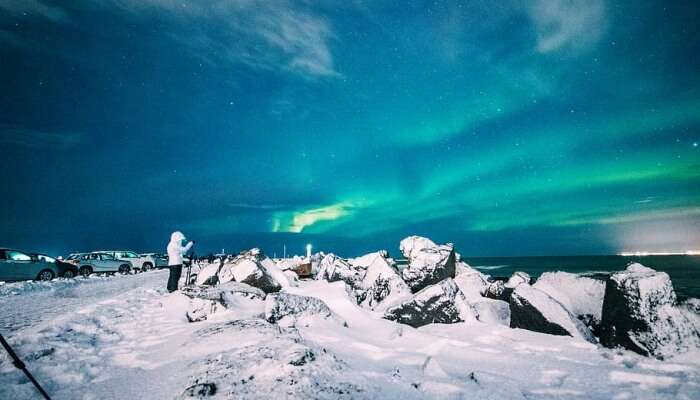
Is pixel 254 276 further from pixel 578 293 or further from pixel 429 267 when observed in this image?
pixel 578 293

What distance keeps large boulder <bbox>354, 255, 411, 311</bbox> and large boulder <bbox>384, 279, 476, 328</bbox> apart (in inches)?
31.7

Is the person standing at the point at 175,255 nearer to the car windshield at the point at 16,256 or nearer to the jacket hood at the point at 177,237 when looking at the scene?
the jacket hood at the point at 177,237

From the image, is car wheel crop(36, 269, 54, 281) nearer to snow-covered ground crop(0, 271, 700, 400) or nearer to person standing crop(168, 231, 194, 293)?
person standing crop(168, 231, 194, 293)

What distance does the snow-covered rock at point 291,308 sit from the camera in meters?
4.79

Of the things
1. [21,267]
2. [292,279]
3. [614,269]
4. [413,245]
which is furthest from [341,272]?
[614,269]

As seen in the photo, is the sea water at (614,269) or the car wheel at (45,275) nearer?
the car wheel at (45,275)

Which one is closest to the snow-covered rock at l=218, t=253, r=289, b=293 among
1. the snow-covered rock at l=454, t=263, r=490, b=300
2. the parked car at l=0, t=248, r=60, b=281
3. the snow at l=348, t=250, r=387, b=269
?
the snow at l=348, t=250, r=387, b=269

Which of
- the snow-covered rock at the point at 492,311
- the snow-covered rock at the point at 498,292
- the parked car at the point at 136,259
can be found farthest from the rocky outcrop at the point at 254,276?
the parked car at the point at 136,259

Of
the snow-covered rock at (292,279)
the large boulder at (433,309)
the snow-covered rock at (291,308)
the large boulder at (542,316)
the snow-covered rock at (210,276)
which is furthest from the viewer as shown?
the snow-covered rock at (210,276)

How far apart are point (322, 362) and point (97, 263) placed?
26.3 metres

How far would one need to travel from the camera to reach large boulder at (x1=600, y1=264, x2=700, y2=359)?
3756 millimetres

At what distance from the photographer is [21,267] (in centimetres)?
1435

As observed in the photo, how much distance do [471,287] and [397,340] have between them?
3475 millimetres

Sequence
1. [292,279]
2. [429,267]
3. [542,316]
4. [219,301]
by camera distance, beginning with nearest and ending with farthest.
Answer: [542,316]
[219,301]
[429,267]
[292,279]
